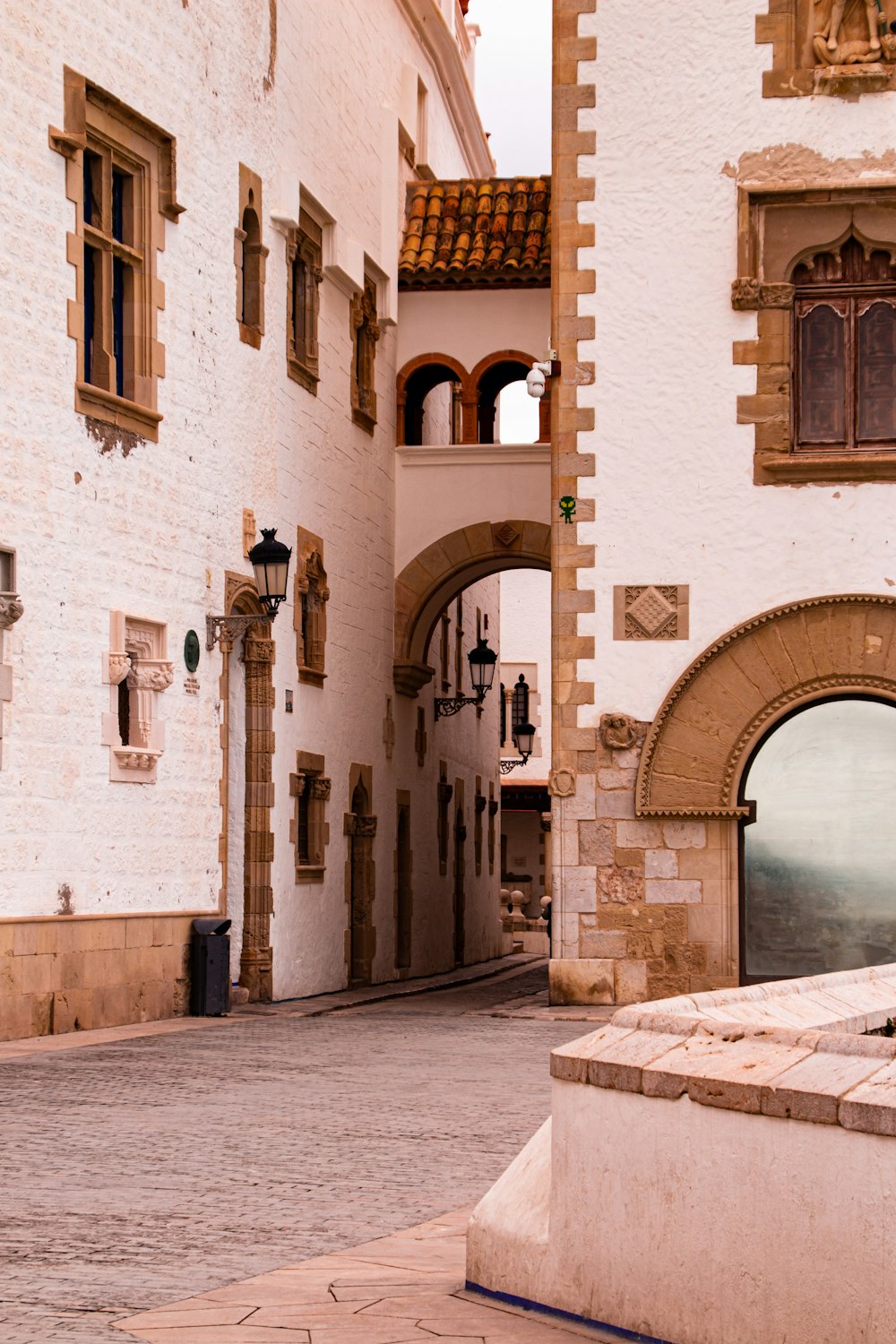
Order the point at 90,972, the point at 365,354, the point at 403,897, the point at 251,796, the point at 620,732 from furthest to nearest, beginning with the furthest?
the point at 403,897, the point at 365,354, the point at 251,796, the point at 620,732, the point at 90,972

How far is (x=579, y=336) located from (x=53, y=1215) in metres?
12.6

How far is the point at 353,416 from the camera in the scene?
77.5 feet

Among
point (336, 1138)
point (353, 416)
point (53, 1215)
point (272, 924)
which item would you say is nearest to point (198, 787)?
point (272, 924)

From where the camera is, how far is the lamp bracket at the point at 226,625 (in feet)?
60.0

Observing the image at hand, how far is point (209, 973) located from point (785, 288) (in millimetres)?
7706

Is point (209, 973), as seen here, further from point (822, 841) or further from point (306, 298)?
point (306, 298)

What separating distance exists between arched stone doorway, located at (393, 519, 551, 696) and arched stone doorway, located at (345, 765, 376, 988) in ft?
6.51

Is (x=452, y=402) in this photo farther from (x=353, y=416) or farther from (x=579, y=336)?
(x=579, y=336)

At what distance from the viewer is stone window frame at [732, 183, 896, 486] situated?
59.4 ft

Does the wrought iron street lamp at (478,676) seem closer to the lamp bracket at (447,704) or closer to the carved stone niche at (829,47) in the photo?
the lamp bracket at (447,704)

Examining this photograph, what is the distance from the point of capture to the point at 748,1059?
4.89 meters

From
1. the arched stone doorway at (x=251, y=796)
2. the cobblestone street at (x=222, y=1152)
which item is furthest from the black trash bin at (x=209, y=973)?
the cobblestone street at (x=222, y=1152)

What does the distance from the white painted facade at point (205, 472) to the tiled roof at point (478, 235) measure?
1.61 feet

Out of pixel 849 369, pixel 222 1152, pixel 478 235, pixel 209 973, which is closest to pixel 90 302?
pixel 209 973
